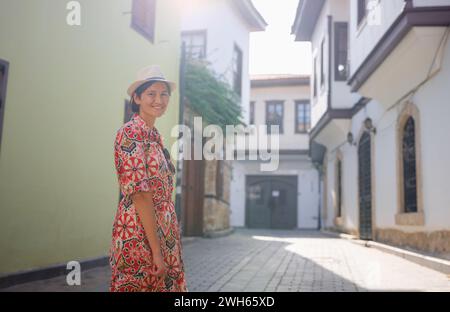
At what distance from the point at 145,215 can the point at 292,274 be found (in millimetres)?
5237

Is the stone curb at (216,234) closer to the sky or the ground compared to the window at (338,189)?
closer to the ground

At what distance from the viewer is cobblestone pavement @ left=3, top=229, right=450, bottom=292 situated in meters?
6.14

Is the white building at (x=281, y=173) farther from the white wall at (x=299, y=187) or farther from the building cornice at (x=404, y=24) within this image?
the building cornice at (x=404, y=24)

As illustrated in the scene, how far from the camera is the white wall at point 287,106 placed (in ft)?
88.6

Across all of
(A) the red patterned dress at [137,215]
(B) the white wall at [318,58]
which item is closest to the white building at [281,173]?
(B) the white wall at [318,58]

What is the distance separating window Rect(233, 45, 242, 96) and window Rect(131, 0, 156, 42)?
8318 millimetres

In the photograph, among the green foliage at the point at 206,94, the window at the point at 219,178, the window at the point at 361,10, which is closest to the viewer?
the window at the point at 361,10

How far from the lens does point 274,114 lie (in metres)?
27.7

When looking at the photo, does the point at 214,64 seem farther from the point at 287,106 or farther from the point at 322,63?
the point at 287,106

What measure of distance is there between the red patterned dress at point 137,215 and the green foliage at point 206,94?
10.3m

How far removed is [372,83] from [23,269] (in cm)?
788

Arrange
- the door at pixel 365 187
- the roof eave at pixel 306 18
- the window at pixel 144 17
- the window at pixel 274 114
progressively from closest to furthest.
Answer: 1. the window at pixel 144 17
2. the door at pixel 365 187
3. the roof eave at pixel 306 18
4. the window at pixel 274 114

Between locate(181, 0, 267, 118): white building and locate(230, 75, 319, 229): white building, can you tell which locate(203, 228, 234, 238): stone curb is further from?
locate(230, 75, 319, 229): white building

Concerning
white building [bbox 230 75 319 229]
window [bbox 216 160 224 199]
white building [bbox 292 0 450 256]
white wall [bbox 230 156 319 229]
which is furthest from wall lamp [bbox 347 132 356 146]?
white wall [bbox 230 156 319 229]
